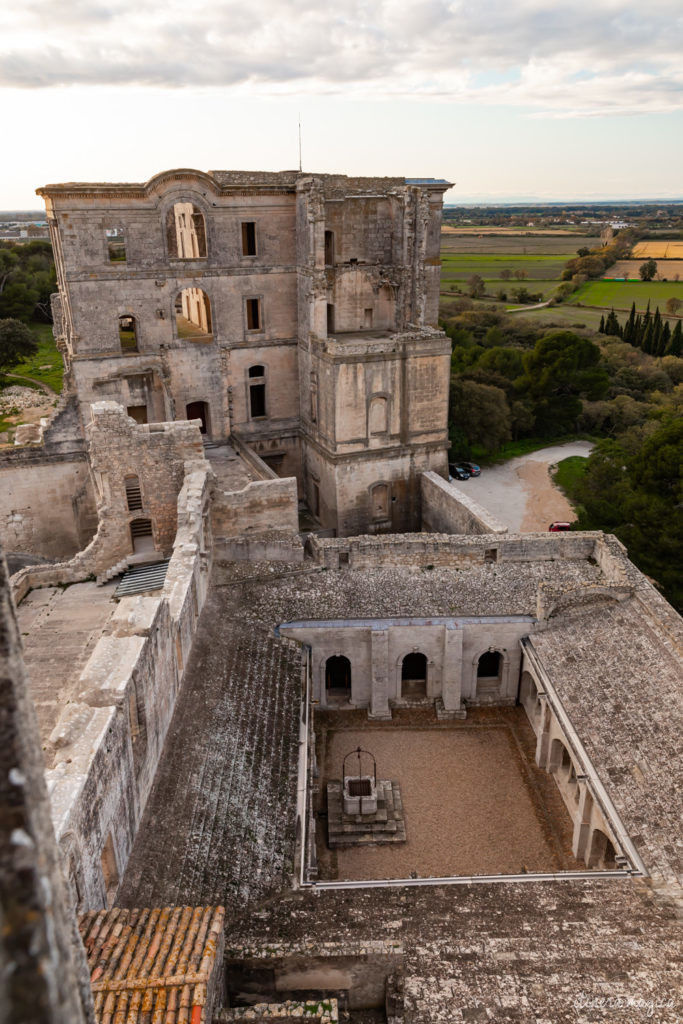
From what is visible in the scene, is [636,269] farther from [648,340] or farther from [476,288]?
[648,340]

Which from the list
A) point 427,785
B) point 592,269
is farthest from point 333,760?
point 592,269

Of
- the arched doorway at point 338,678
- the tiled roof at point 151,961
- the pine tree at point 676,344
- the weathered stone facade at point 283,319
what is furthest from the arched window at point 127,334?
the pine tree at point 676,344

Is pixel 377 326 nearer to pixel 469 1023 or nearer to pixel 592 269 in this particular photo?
pixel 469 1023

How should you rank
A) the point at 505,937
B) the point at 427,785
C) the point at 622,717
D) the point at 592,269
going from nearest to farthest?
the point at 505,937 → the point at 622,717 → the point at 427,785 → the point at 592,269

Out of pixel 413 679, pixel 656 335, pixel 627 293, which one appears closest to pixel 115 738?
pixel 413 679

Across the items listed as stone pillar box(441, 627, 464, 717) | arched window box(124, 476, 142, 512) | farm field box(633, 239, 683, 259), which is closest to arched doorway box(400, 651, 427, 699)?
stone pillar box(441, 627, 464, 717)

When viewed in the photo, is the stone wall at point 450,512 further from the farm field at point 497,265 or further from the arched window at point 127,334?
the farm field at point 497,265
